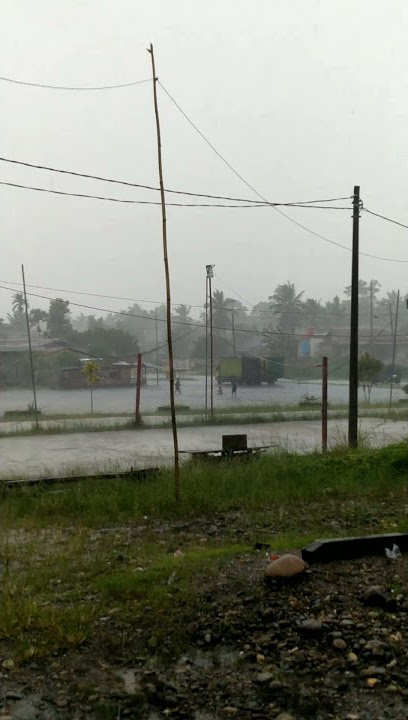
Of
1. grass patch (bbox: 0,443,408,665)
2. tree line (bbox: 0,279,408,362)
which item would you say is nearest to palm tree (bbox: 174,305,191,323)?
tree line (bbox: 0,279,408,362)

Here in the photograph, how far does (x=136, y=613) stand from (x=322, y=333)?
54.8ft

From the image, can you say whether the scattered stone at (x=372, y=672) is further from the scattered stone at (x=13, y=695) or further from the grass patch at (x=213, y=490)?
the grass patch at (x=213, y=490)

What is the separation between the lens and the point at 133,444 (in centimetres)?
1501

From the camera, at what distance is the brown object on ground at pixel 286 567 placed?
13.9ft

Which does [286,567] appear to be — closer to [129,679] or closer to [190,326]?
[129,679]

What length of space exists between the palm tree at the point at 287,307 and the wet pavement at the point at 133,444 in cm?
322

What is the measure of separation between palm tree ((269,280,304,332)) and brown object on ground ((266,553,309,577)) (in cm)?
1633

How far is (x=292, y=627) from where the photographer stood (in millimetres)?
3680

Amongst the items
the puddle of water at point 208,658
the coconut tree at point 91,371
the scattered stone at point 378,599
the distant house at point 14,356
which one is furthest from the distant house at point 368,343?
A: the puddle of water at point 208,658

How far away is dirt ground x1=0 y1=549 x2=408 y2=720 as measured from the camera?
2947 mm

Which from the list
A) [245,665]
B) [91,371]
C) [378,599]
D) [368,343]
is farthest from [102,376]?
[245,665]

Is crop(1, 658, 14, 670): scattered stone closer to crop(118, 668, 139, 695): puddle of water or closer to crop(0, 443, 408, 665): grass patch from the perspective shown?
crop(0, 443, 408, 665): grass patch

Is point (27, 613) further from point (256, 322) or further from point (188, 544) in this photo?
point (256, 322)

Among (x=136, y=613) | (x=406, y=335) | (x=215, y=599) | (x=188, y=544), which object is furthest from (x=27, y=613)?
(x=406, y=335)
